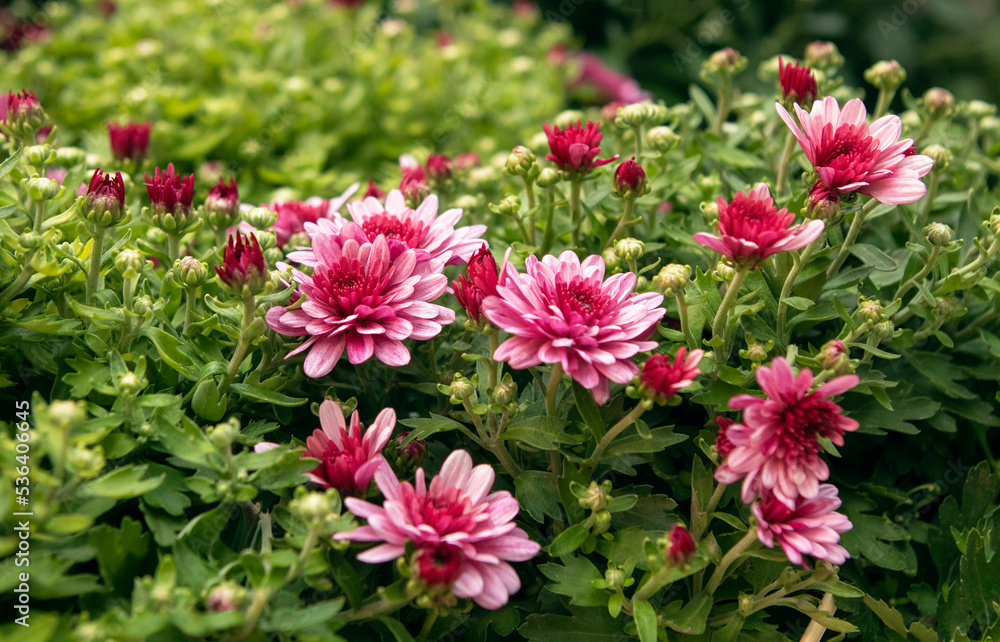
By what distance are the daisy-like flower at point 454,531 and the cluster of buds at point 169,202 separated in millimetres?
398

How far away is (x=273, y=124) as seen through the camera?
173 cm

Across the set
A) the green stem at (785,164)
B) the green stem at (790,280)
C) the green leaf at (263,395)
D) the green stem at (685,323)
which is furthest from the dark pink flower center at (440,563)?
the green stem at (785,164)

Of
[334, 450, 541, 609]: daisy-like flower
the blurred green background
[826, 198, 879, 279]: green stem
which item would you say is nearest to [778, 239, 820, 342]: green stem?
[826, 198, 879, 279]: green stem

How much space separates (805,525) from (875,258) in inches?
13.3

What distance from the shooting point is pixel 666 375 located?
0.67m

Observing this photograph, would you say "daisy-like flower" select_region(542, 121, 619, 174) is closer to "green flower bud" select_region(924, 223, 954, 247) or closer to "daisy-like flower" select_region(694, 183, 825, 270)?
"daisy-like flower" select_region(694, 183, 825, 270)

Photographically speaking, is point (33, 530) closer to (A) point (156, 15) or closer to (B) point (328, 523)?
(B) point (328, 523)

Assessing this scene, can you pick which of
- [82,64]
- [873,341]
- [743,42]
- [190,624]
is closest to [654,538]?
[873,341]

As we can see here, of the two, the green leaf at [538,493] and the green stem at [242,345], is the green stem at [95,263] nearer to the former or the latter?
the green stem at [242,345]

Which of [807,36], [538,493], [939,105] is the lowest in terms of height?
[807,36]

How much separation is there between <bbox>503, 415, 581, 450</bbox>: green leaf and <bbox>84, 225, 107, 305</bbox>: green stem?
1.56 feet

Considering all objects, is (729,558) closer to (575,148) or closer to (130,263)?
(575,148)

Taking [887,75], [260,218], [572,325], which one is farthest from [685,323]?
[887,75]

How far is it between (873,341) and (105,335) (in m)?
0.84
